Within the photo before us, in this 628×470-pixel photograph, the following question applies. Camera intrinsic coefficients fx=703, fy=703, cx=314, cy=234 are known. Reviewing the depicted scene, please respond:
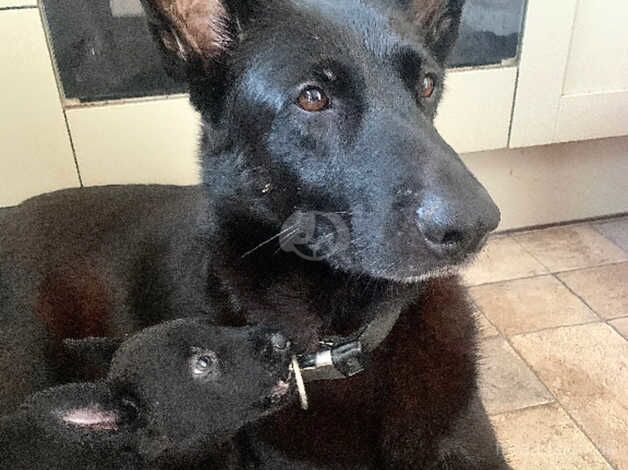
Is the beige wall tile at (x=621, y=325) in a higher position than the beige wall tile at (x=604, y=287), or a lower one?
higher

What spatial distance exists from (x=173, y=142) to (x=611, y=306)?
1.13 meters

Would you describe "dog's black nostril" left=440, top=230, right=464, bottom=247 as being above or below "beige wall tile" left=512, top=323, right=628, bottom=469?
above

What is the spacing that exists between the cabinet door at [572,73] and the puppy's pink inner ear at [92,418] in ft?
4.25

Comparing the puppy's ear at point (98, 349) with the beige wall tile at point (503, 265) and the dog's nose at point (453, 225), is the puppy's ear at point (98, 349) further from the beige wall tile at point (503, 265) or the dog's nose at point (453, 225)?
the beige wall tile at point (503, 265)

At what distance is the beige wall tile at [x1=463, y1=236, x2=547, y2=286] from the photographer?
1864 mm

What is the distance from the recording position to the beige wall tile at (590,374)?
1.36m

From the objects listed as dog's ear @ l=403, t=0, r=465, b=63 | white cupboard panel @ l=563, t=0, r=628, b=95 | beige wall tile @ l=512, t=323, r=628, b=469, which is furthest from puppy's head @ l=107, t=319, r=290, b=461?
white cupboard panel @ l=563, t=0, r=628, b=95

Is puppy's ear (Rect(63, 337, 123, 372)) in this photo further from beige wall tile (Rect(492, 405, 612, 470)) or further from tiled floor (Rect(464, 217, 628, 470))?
beige wall tile (Rect(492, 405, 612, 470))

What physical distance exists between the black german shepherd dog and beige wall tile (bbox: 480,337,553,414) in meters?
0.40

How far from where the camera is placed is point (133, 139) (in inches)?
63.9

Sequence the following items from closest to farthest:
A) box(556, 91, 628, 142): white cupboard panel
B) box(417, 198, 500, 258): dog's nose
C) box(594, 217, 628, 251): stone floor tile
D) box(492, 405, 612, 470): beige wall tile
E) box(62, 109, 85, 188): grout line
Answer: box(417, 198, 500, 258): dog's nose, box(492, 405, 612, 470): beige wall tile, box(62, 109, 85, 188): grout line, box(556, 91, 628, 142): white cupboard panel, box(594, 217, 628, 251): stone floor tile

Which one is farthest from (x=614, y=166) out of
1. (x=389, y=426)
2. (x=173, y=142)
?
(x=389, y=426)

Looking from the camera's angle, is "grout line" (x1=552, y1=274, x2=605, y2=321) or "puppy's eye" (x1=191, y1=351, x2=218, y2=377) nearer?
"puppy's eye" (x1=191, y1=351, x2=218, y2=377)

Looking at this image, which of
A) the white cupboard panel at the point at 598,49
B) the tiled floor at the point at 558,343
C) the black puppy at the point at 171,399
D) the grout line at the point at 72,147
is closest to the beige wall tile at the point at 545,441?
the tiled floor at the point at 558,343
